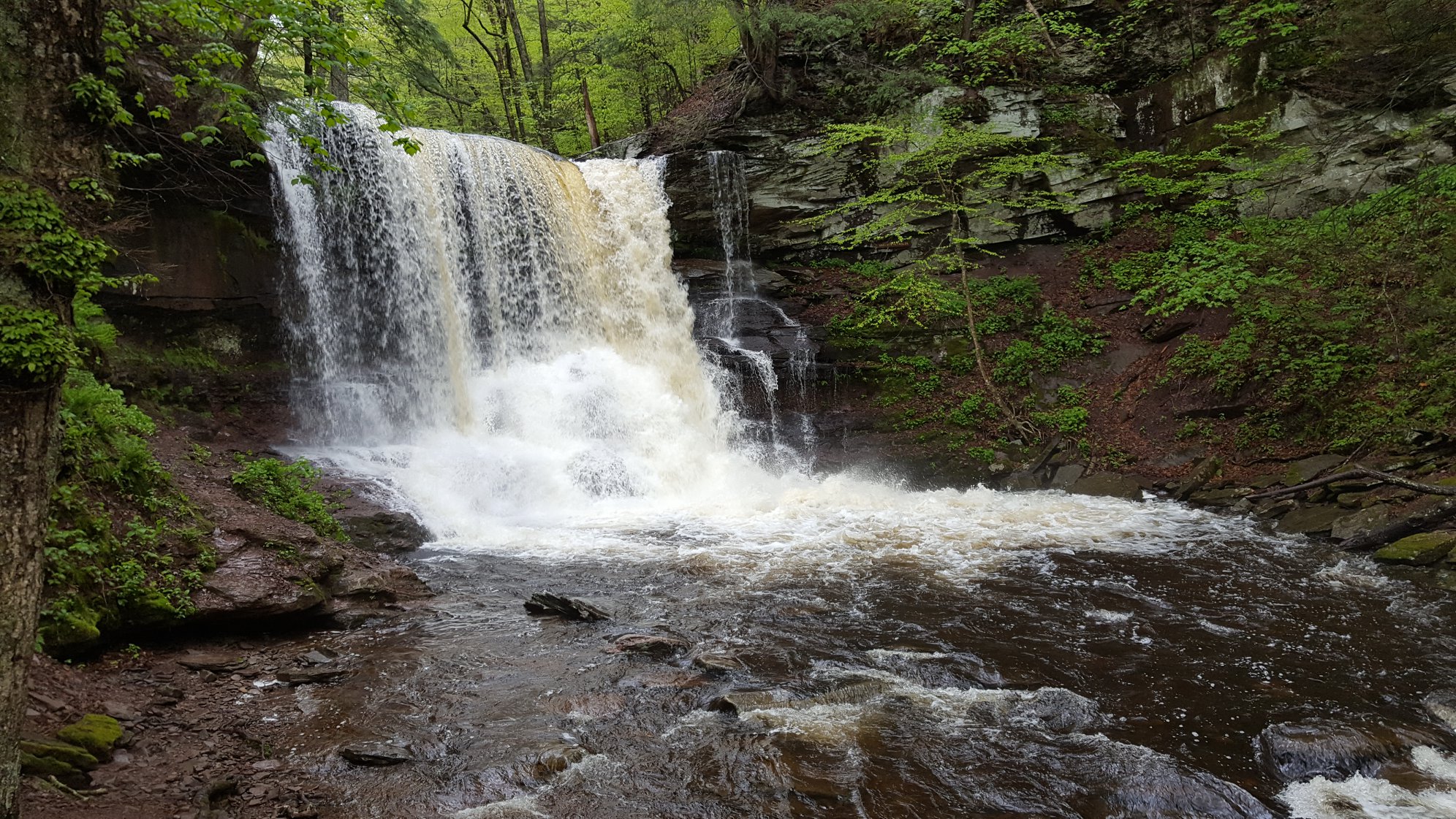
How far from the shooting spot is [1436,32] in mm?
9805

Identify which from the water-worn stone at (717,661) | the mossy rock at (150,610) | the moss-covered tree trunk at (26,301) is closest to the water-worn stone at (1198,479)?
the water-worn stone at (717,661)

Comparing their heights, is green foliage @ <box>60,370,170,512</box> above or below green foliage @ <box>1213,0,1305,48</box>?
below

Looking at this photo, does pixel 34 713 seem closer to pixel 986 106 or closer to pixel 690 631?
pixel 690 631

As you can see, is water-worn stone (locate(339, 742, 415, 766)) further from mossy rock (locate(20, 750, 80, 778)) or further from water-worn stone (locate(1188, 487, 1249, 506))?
water-worn stone (locate(1188, 487, 1249, 506))

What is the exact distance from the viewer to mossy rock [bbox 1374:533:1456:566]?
275 inches

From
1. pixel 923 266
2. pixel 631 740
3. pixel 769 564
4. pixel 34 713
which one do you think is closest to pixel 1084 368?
pixel 923 266

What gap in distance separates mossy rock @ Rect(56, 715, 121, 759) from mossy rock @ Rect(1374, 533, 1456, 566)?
10458 millimetres

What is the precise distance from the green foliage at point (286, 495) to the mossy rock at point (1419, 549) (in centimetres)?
1103

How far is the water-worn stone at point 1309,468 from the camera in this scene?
9.31m

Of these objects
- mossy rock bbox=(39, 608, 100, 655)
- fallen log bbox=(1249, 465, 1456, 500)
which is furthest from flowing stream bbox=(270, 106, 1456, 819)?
mossy rock bbox=(39, 608, 100, 655)

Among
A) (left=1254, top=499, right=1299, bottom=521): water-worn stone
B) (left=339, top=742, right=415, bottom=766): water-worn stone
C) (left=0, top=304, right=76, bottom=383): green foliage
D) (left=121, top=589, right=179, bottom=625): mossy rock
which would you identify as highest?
(left=0, top=304, right=76, bottom=383): green foliage

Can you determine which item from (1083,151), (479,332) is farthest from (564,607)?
(1083,151)

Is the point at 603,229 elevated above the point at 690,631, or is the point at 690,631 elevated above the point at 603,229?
the point at 603,229

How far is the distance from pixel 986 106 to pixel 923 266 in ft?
17.2
